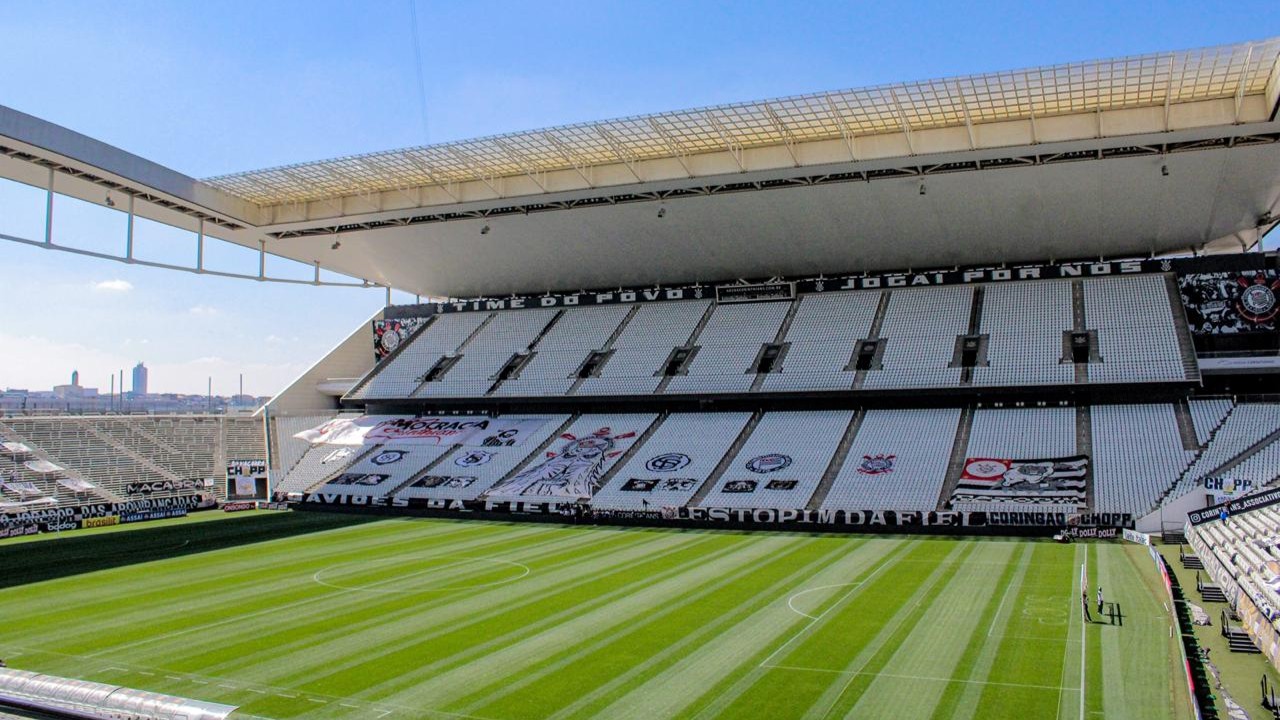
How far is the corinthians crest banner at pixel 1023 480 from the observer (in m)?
33.4

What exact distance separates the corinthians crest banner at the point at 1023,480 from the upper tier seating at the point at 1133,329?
6.37 metres

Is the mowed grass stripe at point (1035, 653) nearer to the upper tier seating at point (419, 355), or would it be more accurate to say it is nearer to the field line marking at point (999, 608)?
the field line marking at point (999, 608)

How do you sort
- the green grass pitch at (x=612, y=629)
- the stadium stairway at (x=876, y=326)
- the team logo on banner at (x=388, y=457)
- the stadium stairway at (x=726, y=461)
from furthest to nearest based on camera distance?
the team logo on banner at (x=388, y=457) → the stadium stairway at (x=876, y=326) → the stadium stairway at (x=726, y=461) → the green grass pitch at (x=612, y=629)

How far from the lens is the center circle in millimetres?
23844

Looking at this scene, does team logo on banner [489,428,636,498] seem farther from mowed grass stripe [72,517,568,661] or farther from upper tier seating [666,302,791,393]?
mowed grass stripe [72,517,568,661]

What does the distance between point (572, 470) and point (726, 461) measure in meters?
7.46

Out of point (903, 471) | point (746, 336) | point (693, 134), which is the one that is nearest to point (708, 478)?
point (903, 471)

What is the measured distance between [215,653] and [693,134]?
1090 inches

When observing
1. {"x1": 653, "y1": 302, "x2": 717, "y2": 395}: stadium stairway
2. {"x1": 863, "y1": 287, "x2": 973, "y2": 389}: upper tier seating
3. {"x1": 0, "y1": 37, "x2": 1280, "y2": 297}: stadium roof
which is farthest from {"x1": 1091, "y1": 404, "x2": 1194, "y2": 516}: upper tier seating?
{"x1": 653, "y1": 302, "x2": 717, "y2": 395}: stadium stairway

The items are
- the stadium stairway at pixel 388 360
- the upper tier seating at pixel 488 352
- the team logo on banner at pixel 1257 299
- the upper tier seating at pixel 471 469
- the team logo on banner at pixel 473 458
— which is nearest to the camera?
the team logo on banner at pixel 1257 299

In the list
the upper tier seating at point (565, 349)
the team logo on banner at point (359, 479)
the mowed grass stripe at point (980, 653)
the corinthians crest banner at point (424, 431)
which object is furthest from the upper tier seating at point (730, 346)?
the mowed grass stripe at point (980, 653)

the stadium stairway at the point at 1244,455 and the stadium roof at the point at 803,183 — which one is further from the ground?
the stadium roof at the point at 803,183

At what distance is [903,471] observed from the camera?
1460 inches

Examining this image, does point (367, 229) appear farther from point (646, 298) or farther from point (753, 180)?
point (753, 180)
